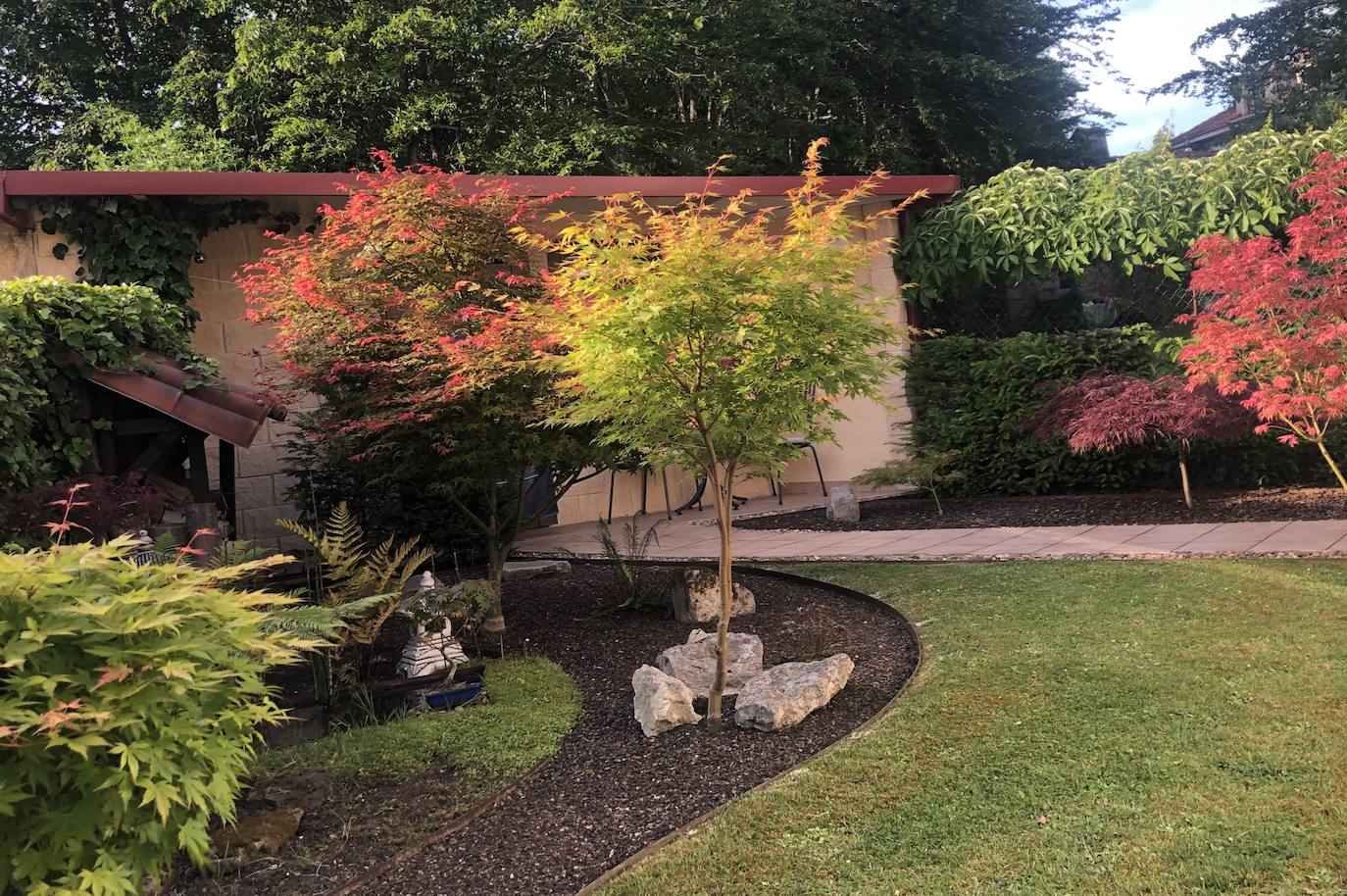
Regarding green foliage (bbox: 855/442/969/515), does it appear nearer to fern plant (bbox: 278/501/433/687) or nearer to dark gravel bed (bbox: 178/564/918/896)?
dark gravel bed (bbox: 178/564/918/896)

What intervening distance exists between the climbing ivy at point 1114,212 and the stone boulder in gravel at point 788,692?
7.12 meters

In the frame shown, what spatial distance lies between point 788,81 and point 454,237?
1319 centimetres

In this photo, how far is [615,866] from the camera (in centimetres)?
302

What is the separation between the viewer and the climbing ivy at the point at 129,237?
800cm

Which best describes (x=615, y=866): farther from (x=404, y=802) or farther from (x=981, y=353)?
(x=981, y=353)

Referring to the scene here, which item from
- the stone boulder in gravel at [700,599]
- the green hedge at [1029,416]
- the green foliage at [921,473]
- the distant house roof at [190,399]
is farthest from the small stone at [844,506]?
the distant house roof at [190,399]

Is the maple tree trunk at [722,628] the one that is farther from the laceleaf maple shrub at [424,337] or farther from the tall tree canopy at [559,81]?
the tall tree canopy at [559,81]

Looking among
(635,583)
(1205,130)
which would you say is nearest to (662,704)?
(635,583)

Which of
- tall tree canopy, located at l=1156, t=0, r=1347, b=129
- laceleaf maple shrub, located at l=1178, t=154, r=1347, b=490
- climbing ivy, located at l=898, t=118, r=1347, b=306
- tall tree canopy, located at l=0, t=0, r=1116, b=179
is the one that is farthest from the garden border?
tall tree canopy, located at l=1156, t=0, r=1347, b=129

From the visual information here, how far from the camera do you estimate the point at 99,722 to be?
2082mm

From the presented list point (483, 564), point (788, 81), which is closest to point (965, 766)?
point (483, 564)

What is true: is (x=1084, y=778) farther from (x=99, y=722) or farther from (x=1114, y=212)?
(x=1114, y=212)

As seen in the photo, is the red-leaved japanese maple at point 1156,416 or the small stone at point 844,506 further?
the small stone at point 844,506

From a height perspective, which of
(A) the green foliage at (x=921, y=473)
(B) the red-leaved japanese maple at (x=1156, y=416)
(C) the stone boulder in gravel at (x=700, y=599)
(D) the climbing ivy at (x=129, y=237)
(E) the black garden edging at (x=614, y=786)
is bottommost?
(E) the black garden edging at (x=614, y=786)
